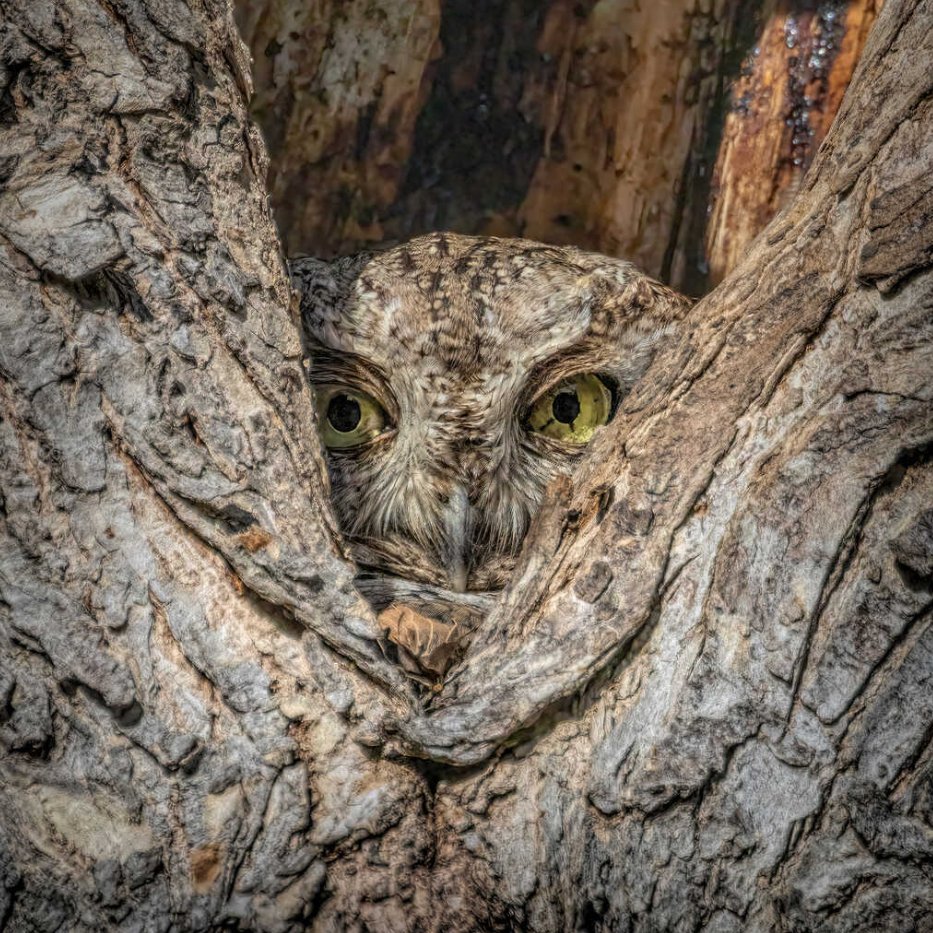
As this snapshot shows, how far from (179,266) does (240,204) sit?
0.48 feet

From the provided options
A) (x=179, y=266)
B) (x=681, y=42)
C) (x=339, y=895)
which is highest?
(x=681, y=42)

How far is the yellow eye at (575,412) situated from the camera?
253 centimetres

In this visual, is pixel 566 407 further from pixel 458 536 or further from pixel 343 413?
pixel 343 413

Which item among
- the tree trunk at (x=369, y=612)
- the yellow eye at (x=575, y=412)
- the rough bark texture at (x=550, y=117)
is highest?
the rough bark texture at (x=550, y=117)

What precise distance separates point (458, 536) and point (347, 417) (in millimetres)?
416

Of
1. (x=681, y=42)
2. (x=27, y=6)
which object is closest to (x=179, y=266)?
(x=27, y=6)

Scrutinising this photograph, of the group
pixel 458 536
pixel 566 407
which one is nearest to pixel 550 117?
pixel 566 407

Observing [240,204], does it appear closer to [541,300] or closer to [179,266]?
[179,266]


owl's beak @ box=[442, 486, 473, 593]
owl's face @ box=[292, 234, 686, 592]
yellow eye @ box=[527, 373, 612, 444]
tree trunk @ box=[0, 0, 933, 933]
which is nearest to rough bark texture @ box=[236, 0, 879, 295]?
owl's face @ box=[292, 234, 686, 592]

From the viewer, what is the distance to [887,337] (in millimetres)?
1361

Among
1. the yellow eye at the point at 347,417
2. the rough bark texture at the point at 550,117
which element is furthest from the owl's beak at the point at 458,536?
the rough bark texture at the point at 550,117

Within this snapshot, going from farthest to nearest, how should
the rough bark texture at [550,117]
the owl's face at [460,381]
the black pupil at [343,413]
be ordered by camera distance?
the rough bark texture at [550,117]
the black pupil at [343,413]
the owl's face at [460,381]

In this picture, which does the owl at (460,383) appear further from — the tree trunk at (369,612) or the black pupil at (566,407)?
the tree trunk at (369,612)

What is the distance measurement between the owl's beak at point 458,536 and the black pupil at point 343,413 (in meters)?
0.32
